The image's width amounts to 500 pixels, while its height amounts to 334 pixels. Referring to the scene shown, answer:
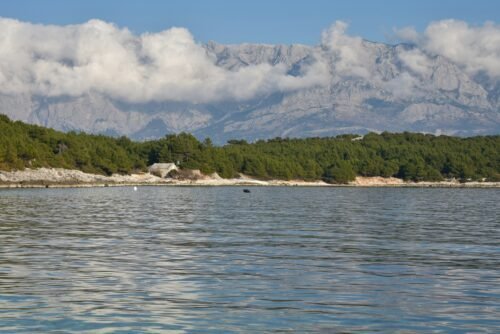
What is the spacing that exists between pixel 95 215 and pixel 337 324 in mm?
55320

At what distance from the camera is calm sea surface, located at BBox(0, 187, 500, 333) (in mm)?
23828

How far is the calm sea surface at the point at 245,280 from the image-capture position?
23.8 meters

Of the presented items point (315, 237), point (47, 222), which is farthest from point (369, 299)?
point (47, 222)

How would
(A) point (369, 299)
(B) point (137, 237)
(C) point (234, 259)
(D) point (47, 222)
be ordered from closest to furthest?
(A) point (369, 299) < (C) point (234, 259) < (B) point (137, 237) < (D) point (47, 222)

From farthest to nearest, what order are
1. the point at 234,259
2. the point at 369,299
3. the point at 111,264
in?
the point at 234,259 → the point at 111,264 → the point at 369,299

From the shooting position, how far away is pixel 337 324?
23391mm

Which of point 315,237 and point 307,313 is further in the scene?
point 315,237

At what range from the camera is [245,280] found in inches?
1252

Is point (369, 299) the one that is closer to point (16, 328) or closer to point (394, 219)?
point (16, 328)

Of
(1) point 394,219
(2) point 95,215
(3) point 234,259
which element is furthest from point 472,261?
(2) point 95,215

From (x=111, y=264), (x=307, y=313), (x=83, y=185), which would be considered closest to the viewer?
→ (x=307, y=313)

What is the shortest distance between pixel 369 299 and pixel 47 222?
42012mm

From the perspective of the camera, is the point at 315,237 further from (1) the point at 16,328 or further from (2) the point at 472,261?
(1) the point at 16,328

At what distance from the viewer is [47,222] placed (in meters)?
64.0
